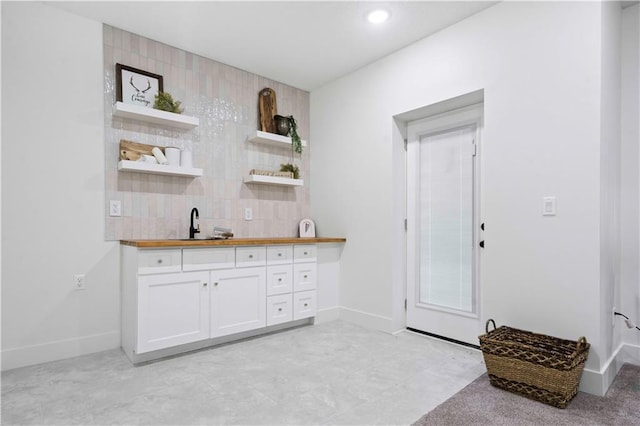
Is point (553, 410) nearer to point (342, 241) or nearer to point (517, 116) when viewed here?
point (517, 116)

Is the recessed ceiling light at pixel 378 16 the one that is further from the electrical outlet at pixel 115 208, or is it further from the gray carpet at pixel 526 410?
the gray carpet at pixel 526 410

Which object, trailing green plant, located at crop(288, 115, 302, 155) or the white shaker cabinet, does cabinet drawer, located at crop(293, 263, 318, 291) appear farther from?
trailing green plant, located at crop(288, 115, 302, 155)

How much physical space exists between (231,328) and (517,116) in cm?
266

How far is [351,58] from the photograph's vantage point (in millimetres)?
3479

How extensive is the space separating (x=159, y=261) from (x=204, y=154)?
1.24m

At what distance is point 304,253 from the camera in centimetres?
348

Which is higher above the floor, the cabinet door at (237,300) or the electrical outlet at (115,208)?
the electrical outlet at (115,208)

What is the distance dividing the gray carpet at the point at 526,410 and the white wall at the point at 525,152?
21 cm

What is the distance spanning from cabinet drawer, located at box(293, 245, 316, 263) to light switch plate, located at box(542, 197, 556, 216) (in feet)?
6.52

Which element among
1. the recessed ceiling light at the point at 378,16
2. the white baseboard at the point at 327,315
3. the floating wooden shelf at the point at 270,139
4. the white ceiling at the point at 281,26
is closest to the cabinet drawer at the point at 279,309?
the white baseboard at the point at 327,315

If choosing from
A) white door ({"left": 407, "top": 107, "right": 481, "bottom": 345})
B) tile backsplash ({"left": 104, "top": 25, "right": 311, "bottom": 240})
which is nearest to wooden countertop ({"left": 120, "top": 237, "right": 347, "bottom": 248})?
tile backsplash ({"left": 104, "top": 25, "right": 311, "bottom": 240})

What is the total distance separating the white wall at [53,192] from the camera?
8.25 ft

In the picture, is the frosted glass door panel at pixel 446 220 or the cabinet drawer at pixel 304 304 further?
the cabinet drawer at pixel 304 304

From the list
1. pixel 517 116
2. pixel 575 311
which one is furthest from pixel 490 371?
pixel 517 116
